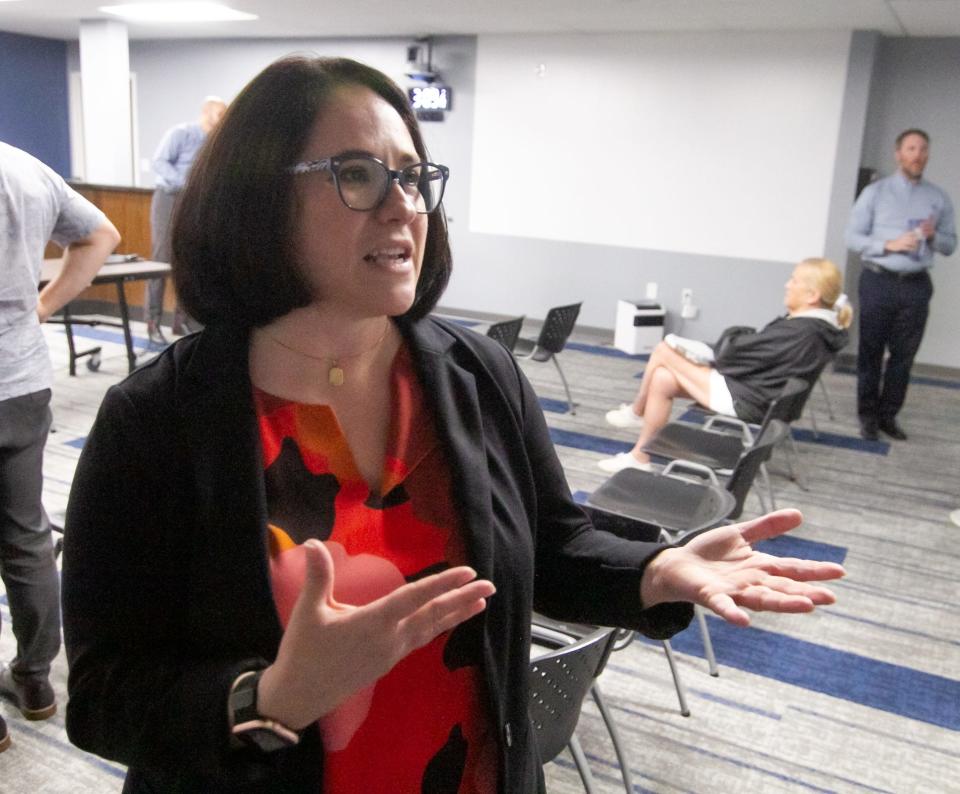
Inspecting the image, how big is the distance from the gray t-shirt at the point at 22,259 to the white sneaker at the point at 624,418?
3670mm

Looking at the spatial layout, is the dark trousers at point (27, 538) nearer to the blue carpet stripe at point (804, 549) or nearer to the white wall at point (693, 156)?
the blue carpet stripe at point (804, 549)

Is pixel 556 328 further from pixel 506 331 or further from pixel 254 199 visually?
pixel 254 199

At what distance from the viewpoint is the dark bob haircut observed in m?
0.93

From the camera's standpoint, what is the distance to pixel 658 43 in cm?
726

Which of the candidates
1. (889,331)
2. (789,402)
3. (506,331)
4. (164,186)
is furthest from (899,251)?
(164,186)

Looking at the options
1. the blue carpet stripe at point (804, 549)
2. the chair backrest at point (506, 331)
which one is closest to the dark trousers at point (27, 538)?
A: the blue carpet stripe at point (804, 549)

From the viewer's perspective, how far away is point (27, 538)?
87.3 inches

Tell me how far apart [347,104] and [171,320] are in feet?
22.3

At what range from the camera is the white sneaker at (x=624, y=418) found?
532 cm

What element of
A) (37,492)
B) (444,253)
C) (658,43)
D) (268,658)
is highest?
(658,43)

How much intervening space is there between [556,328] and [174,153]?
3530 mm

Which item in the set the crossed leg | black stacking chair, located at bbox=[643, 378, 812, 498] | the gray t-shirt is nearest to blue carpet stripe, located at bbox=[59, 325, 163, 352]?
the crossed leg

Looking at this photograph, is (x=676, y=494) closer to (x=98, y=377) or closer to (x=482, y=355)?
(x=482, y=355)

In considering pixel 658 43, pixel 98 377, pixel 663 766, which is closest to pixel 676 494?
pixel 663 766
